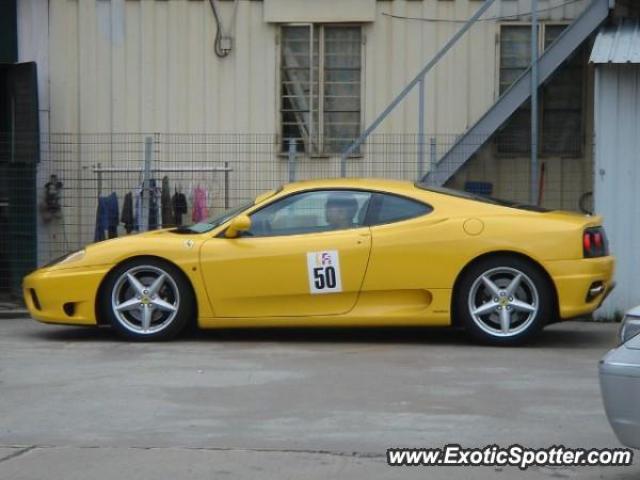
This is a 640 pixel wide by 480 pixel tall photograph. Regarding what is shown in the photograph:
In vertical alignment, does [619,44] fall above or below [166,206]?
above

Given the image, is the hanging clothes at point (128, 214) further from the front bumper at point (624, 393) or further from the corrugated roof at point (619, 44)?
the front bumper at point (624, 393)

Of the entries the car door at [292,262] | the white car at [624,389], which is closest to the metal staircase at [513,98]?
the car door at [292,262]

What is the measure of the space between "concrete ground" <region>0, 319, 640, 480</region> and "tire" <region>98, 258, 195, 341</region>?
0.56ft

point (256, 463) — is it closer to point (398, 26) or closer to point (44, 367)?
→ point (44, 367)

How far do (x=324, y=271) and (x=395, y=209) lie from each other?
2.66 ft

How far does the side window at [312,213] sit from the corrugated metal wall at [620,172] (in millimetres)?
2891

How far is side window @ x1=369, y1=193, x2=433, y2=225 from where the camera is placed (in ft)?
32.1

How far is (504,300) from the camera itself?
9555 millimetres

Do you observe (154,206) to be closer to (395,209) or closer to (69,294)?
(69,294)

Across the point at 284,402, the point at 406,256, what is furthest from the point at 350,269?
the point at 284,402

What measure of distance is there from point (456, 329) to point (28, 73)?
19.1ft

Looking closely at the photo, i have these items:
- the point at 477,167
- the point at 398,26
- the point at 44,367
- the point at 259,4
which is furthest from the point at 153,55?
the point at 44,367

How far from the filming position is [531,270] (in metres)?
9.52

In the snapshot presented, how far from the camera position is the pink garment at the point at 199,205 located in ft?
44.3
